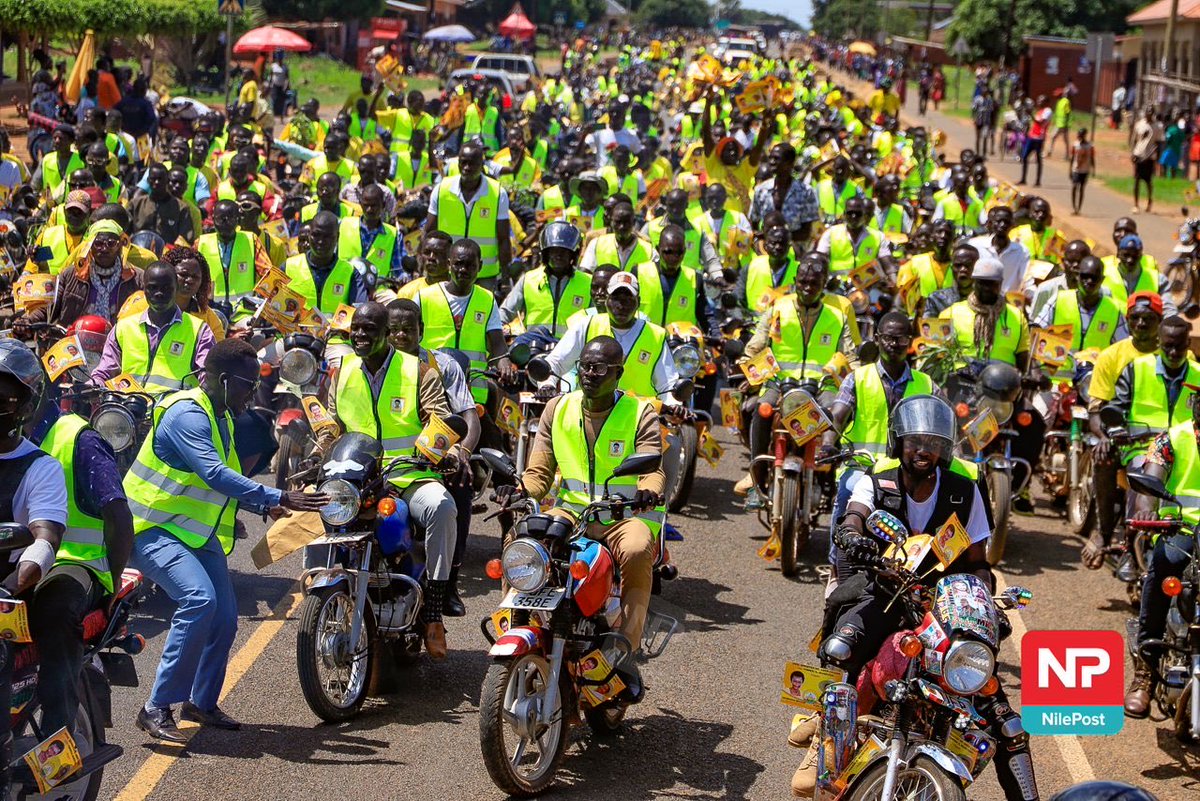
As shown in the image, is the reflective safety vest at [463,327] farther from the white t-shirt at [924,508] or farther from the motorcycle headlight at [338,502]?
the white t-shirt at [924,508]

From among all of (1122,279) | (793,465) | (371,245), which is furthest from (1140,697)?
(371,245)

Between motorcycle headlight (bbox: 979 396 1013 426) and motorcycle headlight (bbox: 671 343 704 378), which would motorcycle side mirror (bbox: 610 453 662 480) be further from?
motorcycle headlight (bbox: 979 396 1013 426)

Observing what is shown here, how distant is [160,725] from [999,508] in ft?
20.0

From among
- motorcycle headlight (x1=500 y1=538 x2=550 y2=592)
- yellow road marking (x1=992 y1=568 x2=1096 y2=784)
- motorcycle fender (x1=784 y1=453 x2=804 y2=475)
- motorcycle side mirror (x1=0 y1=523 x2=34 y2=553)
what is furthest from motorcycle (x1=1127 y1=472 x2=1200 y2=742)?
motorcycle side mirror (x1=0 y1=523 x2=34 y2=553)

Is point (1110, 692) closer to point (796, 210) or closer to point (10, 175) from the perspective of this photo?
point (796, 210)

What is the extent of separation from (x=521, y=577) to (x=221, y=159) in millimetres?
14838

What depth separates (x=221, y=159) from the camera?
21.0 metres

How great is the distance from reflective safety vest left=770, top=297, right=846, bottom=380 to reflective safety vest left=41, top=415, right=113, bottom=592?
628cm

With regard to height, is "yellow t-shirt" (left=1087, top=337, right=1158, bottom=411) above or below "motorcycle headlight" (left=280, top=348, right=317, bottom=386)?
below

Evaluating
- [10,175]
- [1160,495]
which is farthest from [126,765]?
[10,175]

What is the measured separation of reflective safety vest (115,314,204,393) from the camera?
32.7 feet

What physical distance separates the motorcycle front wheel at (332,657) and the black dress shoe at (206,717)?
346 millimetres

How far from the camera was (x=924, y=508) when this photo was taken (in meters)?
7.05

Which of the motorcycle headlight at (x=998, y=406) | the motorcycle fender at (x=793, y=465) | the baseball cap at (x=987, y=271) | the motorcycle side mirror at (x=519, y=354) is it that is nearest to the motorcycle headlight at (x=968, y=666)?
Answer: the motorcycle fender at (x=793, y=465)
